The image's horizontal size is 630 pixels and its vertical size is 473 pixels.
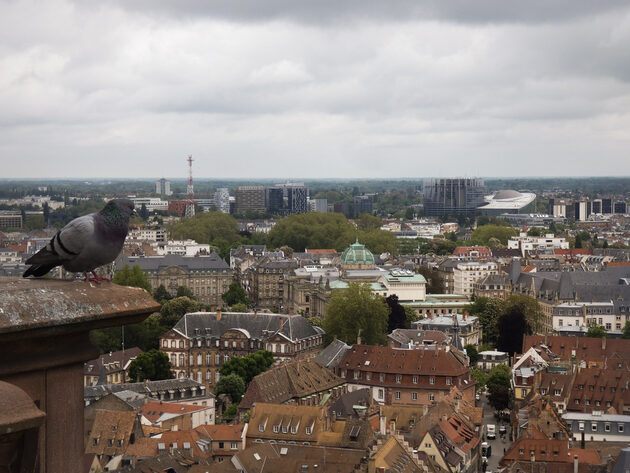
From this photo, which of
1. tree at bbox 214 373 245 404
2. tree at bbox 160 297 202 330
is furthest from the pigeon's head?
tree at bbox 160 297 202 330

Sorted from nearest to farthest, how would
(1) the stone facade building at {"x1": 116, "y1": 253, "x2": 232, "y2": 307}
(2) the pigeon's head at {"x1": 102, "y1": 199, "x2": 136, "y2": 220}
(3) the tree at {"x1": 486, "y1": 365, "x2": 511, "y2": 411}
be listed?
(2) the pigeon's head at {"x1": 102, "y1": 199, "x2": 136, "y2": 220}, (3) the tree at {"x1": 486, "y1": 365, "x2": 511, "y2": 411}, (1) the stone facade building at {"x1": 116, "y1": 253, "x2": 232, "y2": 307}

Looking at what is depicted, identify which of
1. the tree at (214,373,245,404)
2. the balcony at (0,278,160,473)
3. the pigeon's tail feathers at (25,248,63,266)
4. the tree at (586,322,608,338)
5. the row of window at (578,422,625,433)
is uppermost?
the pigeon's tail feathers at (25,248,63,266)

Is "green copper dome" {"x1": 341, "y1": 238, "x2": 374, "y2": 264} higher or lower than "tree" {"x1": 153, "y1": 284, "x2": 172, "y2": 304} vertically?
higher

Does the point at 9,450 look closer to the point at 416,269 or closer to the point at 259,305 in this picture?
the point at 259,305

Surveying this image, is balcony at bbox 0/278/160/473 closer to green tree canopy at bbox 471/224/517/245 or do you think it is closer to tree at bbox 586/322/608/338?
tree at bbox 586/322/608/338

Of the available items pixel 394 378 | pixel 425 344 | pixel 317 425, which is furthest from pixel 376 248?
pixel 317 425
